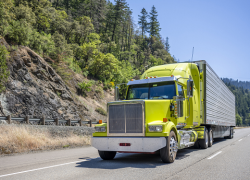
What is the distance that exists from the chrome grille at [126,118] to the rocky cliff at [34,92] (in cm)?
1577

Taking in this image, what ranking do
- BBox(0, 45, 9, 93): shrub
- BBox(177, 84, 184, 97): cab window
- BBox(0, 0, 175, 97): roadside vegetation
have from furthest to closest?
BBox(0, 0, 175, 97): roadside vegetation
BBox(0, 45, 9, 93): shrub
BBox(177, 84, 184, 97): cab window

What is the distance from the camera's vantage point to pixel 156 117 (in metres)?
8.25

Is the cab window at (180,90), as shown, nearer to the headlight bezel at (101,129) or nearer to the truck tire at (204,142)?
the headlight bezel at (101,129)

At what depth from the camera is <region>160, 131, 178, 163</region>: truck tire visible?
786 centimetres

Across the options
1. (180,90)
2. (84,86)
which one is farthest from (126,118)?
(84,86)

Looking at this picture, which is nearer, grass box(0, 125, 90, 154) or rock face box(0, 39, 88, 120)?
grass box(0, 125, 90, 154)

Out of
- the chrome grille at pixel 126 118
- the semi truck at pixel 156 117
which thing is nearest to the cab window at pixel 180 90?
the semi truck at pixel 156 117

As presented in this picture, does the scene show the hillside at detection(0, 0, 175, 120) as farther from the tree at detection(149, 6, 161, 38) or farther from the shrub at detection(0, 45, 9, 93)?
the tree at detection(149, 6, 161, 38)

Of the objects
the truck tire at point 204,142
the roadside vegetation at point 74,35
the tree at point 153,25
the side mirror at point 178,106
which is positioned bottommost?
the truck tire at point 204,142

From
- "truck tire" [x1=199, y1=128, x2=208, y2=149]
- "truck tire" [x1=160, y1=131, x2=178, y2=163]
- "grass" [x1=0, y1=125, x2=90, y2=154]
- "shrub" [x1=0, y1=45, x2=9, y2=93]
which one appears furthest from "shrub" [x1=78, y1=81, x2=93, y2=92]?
"truck tire" [x1=160, y1=131, x2=178, y2=163]

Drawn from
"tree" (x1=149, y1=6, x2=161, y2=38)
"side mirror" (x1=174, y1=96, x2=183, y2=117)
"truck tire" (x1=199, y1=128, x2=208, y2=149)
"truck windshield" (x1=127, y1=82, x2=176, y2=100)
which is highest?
"tree" (x1=149, y1=6, x2=161, y2=38)

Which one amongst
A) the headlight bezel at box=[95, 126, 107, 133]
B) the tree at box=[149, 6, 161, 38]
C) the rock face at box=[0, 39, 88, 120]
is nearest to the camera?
the headlight bezel at box=[95, 126, 107, 133]

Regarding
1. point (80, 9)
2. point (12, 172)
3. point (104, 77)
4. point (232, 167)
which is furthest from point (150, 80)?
point (80, 9)

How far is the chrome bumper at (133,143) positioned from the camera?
7.55m
